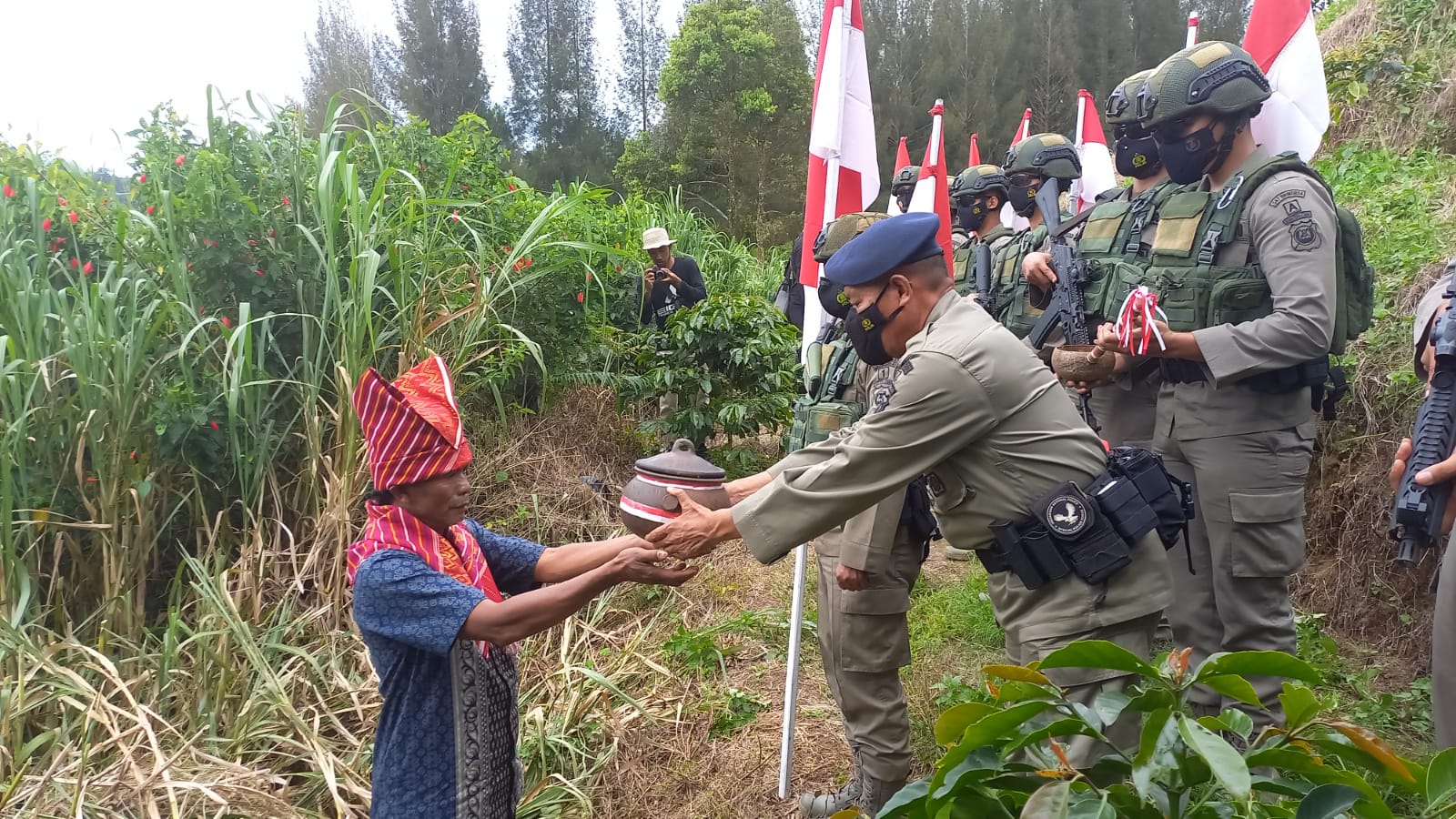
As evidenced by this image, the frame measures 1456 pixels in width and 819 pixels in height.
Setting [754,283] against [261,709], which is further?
[754,283]

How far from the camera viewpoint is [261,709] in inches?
130

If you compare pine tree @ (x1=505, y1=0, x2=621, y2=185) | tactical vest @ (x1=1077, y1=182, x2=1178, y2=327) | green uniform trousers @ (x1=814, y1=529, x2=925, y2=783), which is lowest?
green uniform trousers @ (x1=814, y1=529, x2=925, y2=783)

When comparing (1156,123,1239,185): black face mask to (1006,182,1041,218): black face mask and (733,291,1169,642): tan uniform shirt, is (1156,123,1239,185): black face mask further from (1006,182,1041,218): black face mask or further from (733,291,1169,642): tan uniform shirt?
(1006,182,1041,218): black face mask

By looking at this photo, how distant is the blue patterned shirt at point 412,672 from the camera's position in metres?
1.84

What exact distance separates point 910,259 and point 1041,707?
1.55 metres

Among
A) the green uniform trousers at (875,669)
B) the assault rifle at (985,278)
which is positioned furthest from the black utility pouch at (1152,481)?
the assault rifle at (985,278)

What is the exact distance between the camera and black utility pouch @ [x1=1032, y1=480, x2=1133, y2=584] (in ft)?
6.79

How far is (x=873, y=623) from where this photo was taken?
292 cm

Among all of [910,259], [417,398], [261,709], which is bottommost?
[261,709]

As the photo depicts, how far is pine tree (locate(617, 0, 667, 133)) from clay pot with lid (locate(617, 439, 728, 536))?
3034cm

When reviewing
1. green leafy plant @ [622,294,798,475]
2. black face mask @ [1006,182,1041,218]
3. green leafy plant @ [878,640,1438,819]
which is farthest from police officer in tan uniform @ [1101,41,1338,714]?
green leafy plant @ [622,294,798,475]

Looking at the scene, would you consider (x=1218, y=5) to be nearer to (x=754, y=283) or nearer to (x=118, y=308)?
(x=754, y=283)

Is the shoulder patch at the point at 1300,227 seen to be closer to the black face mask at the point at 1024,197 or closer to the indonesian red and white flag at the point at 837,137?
the indonesian red and white flag at the point at 837,137

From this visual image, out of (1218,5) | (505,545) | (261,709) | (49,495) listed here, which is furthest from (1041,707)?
(1218,5)
